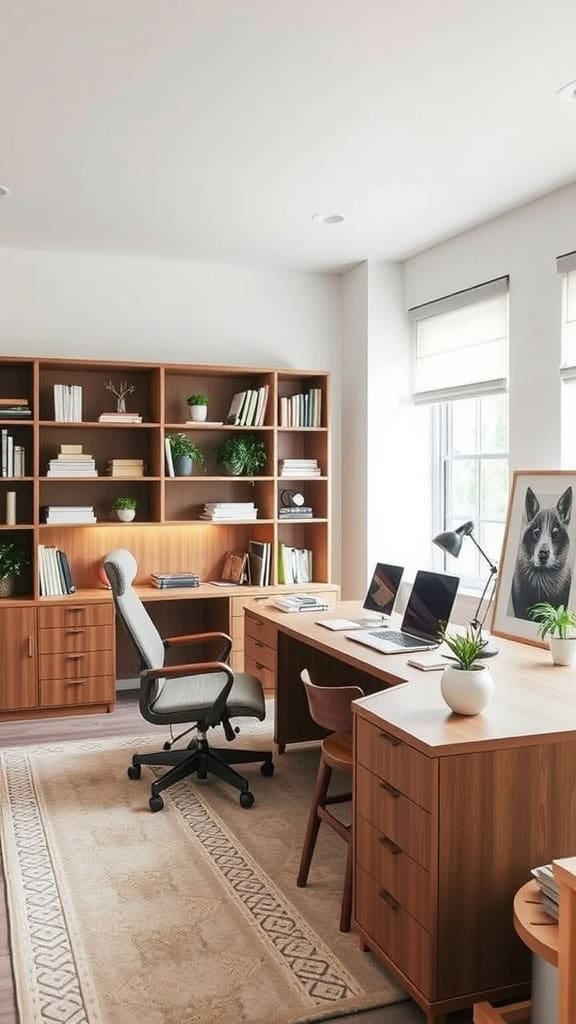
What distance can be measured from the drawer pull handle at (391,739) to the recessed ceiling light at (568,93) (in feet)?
7.87

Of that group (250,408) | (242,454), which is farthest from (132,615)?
(250,408)

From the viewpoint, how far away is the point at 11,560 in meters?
5.36

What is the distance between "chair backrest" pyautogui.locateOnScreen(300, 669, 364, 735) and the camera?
2.97 metres

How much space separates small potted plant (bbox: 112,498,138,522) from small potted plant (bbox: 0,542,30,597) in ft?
2.06

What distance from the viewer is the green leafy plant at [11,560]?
5.31m

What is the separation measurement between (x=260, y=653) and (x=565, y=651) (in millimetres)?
1859

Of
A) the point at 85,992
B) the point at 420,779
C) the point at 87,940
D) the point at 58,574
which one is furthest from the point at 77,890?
the point at 58,574

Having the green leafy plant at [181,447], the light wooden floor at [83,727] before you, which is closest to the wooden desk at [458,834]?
the light wooden floor at [83,727]

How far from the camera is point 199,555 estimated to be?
607cm

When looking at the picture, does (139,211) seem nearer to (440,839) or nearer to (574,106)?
(574,106)

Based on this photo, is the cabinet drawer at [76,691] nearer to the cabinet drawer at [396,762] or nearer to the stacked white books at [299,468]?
the stacked white books at [299,468]

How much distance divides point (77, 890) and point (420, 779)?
148 cm

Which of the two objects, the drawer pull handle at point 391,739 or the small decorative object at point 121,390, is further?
the small decorative object at point 121,390

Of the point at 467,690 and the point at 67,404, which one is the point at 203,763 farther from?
the point at 67,404
